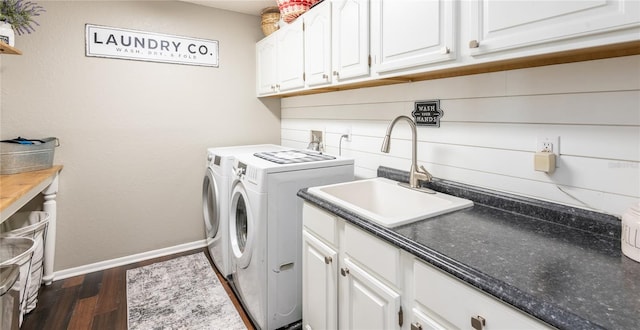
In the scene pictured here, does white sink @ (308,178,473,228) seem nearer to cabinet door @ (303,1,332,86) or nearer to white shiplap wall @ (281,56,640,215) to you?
white shiplap wall @ (281,56,640,215)

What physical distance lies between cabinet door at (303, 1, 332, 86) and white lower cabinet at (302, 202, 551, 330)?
93cm

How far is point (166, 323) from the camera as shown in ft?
6.48

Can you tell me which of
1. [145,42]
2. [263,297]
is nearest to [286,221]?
[263,297]

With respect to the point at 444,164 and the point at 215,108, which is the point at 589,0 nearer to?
the point at 444,164

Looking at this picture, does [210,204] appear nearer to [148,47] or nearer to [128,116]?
[128,116]

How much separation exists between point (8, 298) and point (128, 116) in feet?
5.61

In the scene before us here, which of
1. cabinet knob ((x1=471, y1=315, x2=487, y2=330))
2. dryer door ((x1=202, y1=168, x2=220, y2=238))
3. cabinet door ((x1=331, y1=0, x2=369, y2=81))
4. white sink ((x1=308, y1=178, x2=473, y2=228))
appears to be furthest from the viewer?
dryer door ((x1=202, y1=168, x2=220, y2=238))

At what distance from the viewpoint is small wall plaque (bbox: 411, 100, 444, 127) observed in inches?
Result: 66.6

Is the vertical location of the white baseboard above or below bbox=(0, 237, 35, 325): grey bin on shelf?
below

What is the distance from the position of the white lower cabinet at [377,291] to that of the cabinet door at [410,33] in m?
0.77

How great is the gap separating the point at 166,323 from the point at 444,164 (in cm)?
189

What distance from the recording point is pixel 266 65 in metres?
2.92

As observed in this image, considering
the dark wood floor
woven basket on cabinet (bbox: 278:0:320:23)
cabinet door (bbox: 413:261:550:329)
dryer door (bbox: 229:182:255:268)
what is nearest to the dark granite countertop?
cabinet door (bbox: 413:261:550:329)

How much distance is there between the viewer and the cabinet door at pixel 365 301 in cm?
112
